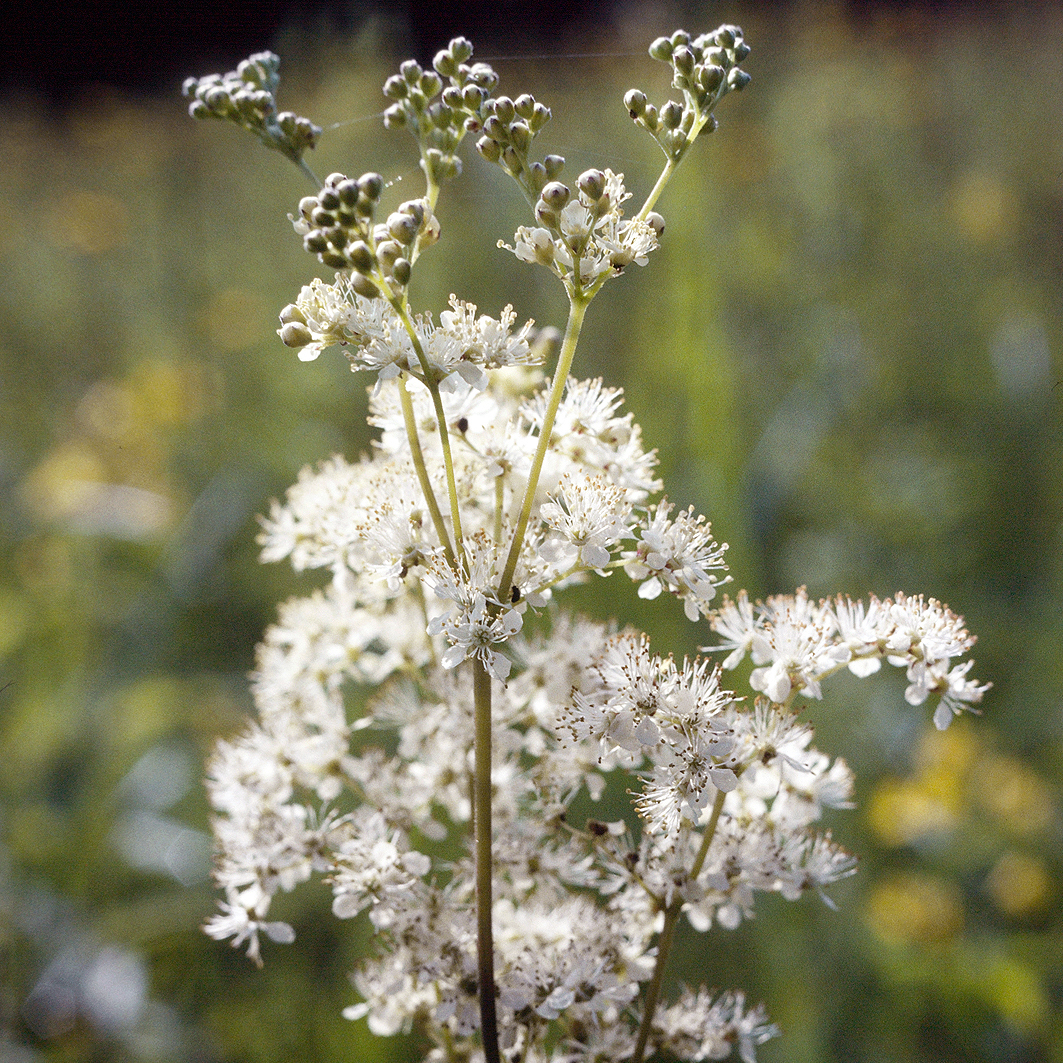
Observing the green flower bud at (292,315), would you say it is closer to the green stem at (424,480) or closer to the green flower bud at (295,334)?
the green flower bud at (295,334)

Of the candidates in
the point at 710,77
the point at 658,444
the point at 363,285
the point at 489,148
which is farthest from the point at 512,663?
the point at 658,444

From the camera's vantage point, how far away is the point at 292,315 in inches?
41.3

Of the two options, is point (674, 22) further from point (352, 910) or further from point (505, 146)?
point (352, 910)

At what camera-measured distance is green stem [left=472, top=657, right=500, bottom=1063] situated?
0.99 m

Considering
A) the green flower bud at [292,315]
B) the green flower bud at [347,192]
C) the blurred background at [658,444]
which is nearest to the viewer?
the green flower bud at [347,192]

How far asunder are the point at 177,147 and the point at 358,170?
210 cm

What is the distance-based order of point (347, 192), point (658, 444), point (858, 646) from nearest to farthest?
1. point (347, 192)
2. point (858, 646)
3. point (658, 444)

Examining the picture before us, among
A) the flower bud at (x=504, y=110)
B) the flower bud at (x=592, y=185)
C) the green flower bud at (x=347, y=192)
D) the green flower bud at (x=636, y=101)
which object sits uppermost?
the green flower bud at (x=636, y=101)

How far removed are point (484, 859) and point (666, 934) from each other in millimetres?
208

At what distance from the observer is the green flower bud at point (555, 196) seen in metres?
0.93

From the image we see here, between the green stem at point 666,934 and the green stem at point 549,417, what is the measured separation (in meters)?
0.30

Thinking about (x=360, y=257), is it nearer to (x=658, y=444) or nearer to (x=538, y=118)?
(x=538, y=118)

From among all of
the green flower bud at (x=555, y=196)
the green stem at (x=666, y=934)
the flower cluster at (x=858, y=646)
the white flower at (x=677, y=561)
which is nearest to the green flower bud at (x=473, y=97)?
the green flower bud at (x=555, y=196)

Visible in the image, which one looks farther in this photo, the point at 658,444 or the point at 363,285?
the point at 658,444
